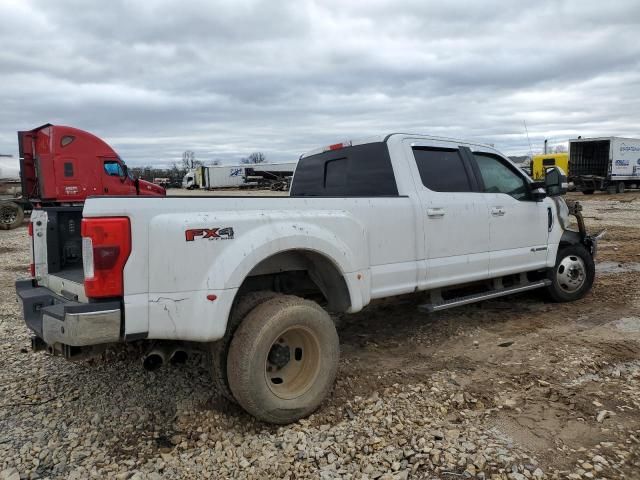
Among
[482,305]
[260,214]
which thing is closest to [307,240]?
[260,214]

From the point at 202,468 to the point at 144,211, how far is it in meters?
1.49

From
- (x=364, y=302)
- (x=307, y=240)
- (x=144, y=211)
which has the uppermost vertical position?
(x=144, y=211)

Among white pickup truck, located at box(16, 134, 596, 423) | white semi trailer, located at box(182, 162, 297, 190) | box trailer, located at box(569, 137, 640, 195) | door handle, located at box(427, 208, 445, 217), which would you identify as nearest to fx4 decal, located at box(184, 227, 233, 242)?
white pickup truck, located at box(16, 134, 596, 423)

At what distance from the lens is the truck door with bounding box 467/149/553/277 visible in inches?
199

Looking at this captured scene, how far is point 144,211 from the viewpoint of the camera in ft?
9.25

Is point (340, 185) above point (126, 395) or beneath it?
above

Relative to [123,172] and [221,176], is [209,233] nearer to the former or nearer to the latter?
[123,172]

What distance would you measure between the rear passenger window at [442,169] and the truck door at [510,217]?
0.25m

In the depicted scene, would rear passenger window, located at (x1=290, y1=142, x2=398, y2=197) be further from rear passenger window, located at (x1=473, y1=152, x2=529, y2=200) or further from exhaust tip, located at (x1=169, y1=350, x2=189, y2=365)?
exhaust tip, located at (x1=169, y1=350, x2=189, y2=365)

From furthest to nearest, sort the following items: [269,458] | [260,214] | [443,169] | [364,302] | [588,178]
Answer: [588,178] → [443,169] → [364,302] → [260,214] → [269,458]

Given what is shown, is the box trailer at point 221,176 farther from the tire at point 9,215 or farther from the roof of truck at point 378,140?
the roof of truck at point 378,140

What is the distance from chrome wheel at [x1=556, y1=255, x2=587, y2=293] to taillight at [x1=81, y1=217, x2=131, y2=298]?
508 cm

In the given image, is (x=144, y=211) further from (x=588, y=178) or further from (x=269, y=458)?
(x=588, y=178)

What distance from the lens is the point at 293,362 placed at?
352cm
